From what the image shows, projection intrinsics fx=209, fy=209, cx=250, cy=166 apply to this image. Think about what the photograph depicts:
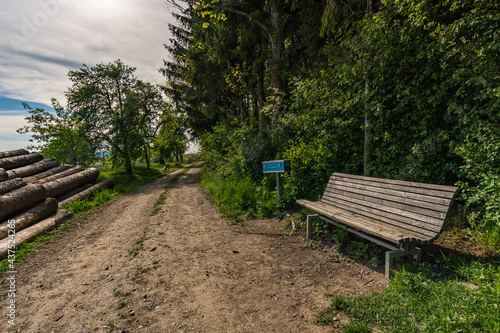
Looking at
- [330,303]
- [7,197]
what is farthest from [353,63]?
[7,197]

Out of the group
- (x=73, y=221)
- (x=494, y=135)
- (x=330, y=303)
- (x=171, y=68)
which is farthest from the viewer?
(x=171, y=68)

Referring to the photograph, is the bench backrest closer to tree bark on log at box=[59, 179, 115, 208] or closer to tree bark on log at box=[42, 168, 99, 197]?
tree bark on log at box=[59, 179, 115, 208]

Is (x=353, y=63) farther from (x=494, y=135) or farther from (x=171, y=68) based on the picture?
(x=171, y=68)

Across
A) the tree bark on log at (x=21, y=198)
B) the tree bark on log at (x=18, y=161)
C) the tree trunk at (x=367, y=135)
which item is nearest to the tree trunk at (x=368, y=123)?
the tree trunk at (x=367, y=135)

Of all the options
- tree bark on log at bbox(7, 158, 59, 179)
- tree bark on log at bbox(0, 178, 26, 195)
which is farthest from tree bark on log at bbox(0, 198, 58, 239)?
tree bark on log at bbox(7, 158, 59, 179)

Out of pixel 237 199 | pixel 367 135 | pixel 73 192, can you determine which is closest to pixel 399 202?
pixel 367 135

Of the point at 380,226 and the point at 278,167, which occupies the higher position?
the point at 278,167

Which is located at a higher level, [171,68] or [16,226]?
[171,68]

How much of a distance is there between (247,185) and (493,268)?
597 centimetres

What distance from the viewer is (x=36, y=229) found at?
5.48 m

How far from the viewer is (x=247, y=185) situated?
7.59 metres

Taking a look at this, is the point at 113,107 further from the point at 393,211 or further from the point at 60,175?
the point at 393,211

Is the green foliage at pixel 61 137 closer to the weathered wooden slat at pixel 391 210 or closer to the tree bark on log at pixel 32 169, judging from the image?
the tree bark on log at pixel 32 169

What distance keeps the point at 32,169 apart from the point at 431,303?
13.9 metres
